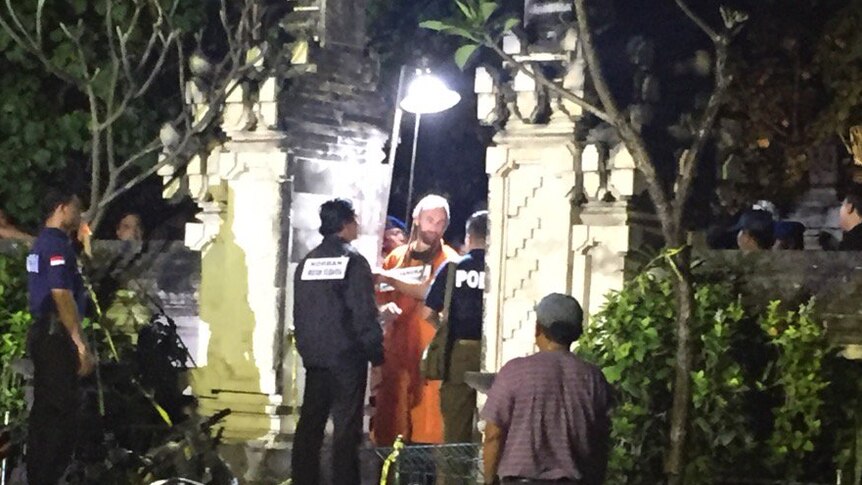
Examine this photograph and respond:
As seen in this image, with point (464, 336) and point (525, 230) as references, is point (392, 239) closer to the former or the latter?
point (464, 336)

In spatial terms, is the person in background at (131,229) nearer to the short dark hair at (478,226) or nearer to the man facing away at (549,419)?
the short dark hair at (478,226)

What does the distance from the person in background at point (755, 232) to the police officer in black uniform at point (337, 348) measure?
2170mm

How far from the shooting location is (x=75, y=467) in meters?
8.38

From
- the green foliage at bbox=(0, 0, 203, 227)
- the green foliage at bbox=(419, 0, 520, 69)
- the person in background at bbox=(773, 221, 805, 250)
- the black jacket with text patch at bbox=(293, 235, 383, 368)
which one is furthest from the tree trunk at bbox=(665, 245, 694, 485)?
the green foliage at bbox=(0, 0, 203, 227)

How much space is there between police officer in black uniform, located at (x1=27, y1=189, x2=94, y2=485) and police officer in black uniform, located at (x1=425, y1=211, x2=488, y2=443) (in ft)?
6.97

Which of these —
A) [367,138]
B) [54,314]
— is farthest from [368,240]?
[54,314]

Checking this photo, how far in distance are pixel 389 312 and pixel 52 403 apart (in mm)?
2391

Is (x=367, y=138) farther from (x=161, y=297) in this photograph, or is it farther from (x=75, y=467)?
(x=75, y=467)

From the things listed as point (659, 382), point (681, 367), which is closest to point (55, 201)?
point (659, 382)

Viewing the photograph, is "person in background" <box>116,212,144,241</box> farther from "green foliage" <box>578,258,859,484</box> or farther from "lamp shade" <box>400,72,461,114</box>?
"green foliage" <box>578,258,859,484</box>

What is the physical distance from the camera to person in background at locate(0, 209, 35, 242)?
1045 cm

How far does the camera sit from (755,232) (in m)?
8.48

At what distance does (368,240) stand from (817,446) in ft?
11.2

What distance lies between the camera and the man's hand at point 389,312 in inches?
381
